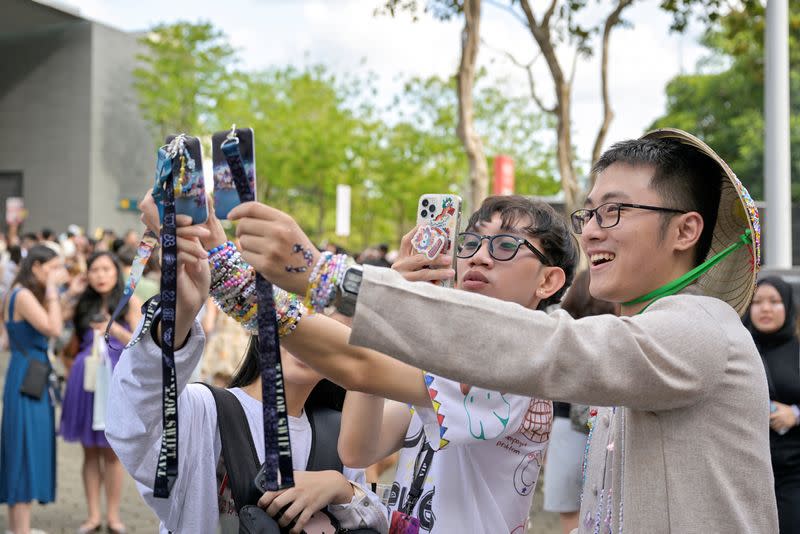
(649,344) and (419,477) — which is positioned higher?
(649,344)

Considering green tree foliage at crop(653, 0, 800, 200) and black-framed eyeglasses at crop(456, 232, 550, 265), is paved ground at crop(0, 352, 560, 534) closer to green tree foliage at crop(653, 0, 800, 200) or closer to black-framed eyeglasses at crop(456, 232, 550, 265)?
black-framed eyeglasses at crop(456, 232, 550, 265)

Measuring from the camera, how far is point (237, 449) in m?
2.48

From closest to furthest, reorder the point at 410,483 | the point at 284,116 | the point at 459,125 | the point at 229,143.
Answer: the point at 229,143, the point at 410,483, the point at 459,125, the point at 284,116

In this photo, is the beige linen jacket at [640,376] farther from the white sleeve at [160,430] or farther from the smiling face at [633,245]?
the white sleeve at [160,430]

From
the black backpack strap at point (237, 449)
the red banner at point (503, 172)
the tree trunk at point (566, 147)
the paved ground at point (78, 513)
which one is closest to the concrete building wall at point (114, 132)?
the red banner at point (503, 172)

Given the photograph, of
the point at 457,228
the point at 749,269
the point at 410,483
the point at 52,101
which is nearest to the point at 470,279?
the point at 457,228

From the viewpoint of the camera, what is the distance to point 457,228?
2.14 metres

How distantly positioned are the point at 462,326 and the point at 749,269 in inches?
36.0

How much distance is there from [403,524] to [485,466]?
0.99ft

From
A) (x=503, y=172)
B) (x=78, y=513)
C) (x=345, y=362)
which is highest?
(x=503, y=172)

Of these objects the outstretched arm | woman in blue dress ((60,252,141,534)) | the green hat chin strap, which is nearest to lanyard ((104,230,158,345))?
the outstretched arm

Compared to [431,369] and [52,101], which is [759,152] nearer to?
[52,101]

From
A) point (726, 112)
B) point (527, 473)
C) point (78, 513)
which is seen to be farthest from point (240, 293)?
point (726, 112)

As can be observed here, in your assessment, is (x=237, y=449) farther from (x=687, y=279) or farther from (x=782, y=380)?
(x=782, y=380)
